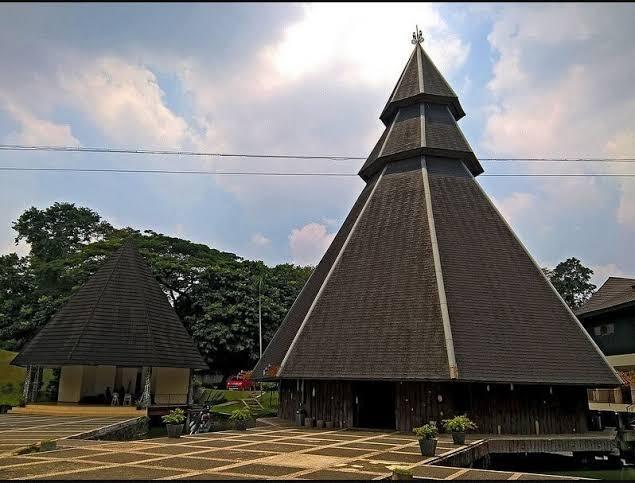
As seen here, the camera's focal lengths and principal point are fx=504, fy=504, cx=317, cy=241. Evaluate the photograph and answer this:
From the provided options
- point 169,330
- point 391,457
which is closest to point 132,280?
point 169,330

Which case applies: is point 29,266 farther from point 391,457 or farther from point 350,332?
point 391,457

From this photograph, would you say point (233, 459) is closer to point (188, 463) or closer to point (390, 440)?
point (188, 463)

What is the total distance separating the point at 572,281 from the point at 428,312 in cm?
4280

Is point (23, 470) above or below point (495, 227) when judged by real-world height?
below

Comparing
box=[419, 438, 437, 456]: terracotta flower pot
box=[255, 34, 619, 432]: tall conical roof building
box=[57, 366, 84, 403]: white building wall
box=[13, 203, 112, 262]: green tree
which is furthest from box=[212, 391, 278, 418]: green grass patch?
box=[13, 203, 112, 262]: green tree

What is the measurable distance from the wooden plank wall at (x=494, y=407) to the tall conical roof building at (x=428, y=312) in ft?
0.16

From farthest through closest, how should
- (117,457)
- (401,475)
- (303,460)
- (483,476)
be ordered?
(117,457), (303,460), (483,476), (401,475)

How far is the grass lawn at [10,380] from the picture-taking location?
29812mm

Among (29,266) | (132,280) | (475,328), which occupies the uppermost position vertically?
(29,266)

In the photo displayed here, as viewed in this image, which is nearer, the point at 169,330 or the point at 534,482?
the point at 534,482

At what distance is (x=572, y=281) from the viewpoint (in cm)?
5262

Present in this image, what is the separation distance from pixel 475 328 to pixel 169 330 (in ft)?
51.7

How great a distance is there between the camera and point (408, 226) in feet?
65.9

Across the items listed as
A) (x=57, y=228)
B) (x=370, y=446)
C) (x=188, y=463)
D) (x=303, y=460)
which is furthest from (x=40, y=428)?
(x=57, y=228)
